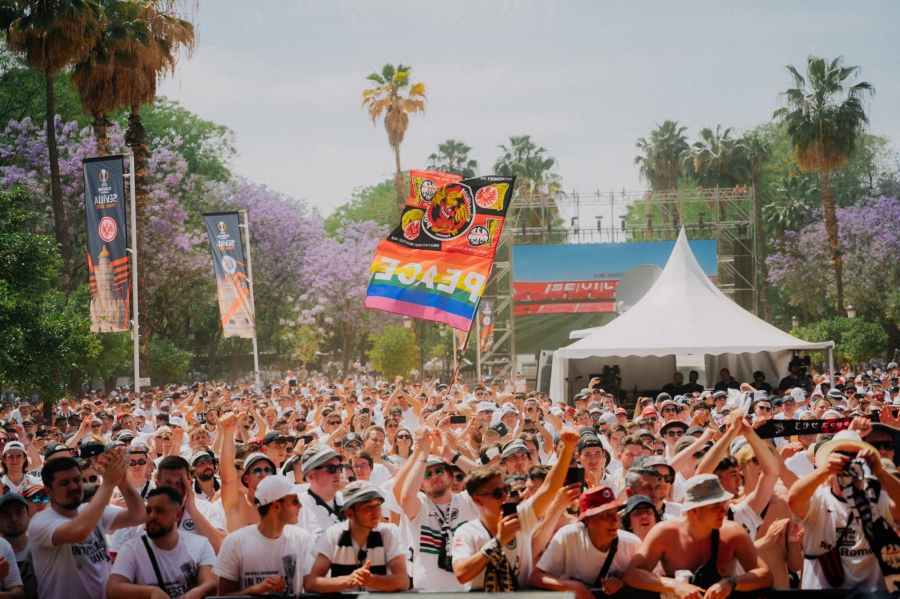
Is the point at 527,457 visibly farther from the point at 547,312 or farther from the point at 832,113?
the point at 547,312

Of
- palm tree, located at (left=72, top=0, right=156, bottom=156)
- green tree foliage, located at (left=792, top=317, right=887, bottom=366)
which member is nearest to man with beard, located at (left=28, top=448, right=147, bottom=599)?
palm tree, located at (left=72, top=0, right=156, bottom=156)

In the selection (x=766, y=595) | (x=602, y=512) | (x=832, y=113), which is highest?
(x=832, y=113)

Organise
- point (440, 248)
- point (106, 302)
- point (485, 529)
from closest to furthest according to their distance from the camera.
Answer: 1. point (485, 529)
2. point (440, 248)
3. point (106, 302)

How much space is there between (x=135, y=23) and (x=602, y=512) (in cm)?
2373

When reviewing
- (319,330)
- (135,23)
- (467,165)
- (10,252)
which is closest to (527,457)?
(10,252)

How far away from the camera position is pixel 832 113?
113 feet

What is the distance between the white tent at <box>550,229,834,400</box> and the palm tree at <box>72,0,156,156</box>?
13304mm

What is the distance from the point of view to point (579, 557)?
183 inches

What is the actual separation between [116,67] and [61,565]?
21943 millimetres

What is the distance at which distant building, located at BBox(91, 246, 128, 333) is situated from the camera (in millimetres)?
19703

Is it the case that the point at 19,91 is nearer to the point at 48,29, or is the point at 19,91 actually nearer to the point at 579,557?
the point at 48,29

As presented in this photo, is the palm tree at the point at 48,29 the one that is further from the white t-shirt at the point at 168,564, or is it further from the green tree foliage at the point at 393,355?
the white t-shirt at the point at 168,564

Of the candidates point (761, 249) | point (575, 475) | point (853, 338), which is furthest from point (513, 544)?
point (761, 249)

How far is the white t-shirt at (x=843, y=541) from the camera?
15.2 feet
